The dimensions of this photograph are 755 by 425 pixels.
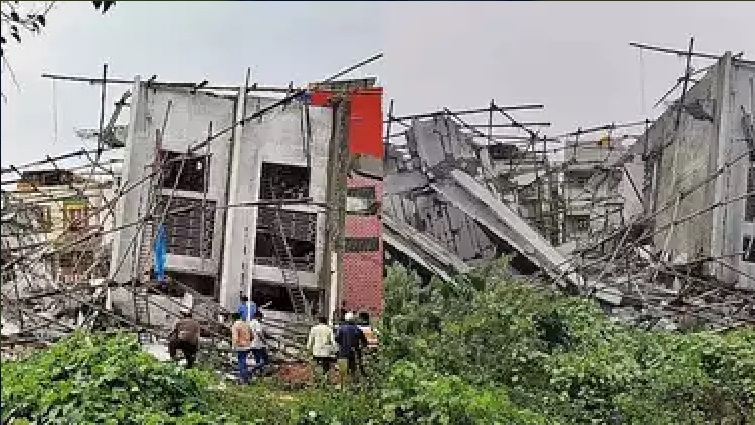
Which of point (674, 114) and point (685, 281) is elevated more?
point (674, 114)

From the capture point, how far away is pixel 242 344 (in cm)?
1190

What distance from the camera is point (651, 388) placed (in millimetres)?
9406

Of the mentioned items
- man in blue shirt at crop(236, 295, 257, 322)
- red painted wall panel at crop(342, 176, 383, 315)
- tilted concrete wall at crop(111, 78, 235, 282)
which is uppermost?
tilted concrete wall at crop(111, 78, 235, 282)

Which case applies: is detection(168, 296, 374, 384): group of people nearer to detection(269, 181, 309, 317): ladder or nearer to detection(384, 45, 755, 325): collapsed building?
detection(269, 181, 309, 317): ladder

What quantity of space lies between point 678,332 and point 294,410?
5517mm

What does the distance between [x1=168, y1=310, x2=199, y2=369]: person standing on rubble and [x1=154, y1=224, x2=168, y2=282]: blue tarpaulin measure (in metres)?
2.32

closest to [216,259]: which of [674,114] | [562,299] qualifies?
[562,299]

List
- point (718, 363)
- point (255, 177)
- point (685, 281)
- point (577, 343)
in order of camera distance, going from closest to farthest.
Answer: point (718, 363) < point (577, 343) < point (685, 281) < point (255, 177)

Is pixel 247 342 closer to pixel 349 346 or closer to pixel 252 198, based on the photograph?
pixel 349 346

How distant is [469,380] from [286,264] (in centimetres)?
479

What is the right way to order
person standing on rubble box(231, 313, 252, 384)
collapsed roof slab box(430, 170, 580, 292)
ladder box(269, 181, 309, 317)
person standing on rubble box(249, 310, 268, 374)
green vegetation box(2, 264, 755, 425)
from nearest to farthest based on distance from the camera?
green vegetation box(2, 264, 755, 425) → person standing on rubble box(231, 313, 252, 384) → person standing on rubble box(249, 310, 268, 374) → ladder box(269, 181, 309, 317) → collapsed roof slab box(430, 170, 580, 292)

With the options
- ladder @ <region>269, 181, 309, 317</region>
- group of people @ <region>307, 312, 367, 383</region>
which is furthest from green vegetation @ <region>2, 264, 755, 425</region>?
ladder @ <region>269, 181, 309, 317</region>

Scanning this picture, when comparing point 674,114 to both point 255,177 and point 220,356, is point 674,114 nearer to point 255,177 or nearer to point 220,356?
point 255,177

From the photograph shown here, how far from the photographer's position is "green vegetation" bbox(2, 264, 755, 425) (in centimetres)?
835
